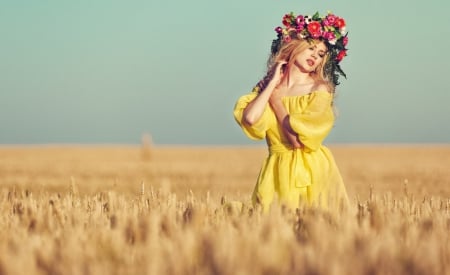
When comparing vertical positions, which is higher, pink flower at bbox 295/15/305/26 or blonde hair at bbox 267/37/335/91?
pink flower at bbox 295/15/305/26

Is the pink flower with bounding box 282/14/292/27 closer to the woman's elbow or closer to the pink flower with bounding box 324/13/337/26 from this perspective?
the pink flower with bounding box 324/13/337/26

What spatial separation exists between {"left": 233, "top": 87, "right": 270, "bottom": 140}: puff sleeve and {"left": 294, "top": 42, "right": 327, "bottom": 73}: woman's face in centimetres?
33

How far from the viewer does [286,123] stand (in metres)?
5.73

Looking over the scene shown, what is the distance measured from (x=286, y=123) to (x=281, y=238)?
206 centimetres

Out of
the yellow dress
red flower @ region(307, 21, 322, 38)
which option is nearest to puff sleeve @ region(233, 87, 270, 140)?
the yellow dress

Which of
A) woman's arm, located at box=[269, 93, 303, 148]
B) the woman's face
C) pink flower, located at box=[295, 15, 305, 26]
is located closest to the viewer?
woman's arm, located at box=[269, 93, 303, 148]

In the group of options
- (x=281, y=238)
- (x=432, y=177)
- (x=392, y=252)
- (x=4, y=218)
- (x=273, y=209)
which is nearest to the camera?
(x=392, y=252)

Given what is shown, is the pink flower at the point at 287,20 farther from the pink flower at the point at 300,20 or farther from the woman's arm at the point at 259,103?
the woman's arm at the point at 259,103

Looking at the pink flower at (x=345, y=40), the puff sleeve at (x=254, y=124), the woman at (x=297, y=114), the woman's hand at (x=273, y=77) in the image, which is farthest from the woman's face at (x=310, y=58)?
the puff sleeve at (x=254, y=124)

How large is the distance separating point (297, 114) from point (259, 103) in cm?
26

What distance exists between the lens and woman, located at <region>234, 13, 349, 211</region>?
5.73 metres

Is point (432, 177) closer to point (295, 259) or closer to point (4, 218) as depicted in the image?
point (4, 218)

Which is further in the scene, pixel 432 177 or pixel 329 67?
pixel 432 177

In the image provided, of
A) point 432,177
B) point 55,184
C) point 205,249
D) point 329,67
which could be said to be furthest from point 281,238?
point 432,177
